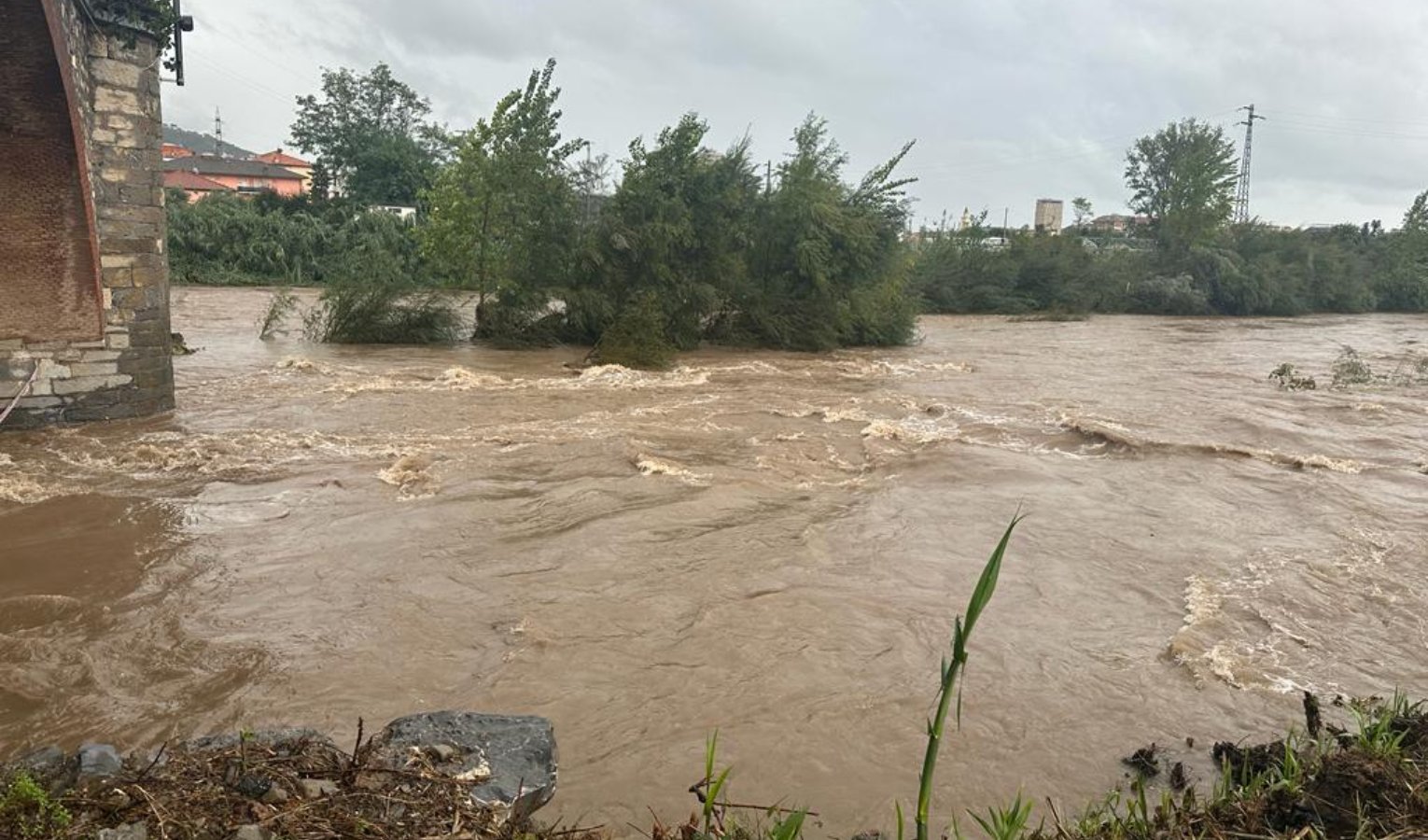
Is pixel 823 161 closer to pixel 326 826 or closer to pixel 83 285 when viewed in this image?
pixel 83 285

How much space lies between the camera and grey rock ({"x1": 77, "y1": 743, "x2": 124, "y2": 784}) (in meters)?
2.79

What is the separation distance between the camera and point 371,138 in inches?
2127

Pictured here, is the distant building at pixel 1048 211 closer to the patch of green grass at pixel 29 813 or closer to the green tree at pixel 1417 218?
the green tree at pixel 1417 218

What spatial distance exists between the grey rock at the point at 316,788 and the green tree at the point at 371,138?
51192 mm

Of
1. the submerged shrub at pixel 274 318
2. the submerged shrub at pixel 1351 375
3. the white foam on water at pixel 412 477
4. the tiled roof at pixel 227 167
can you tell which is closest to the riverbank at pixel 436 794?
the white foam on water at pixel 412 477

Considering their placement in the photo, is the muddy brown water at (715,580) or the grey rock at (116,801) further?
the muddy brown water at (715,580)

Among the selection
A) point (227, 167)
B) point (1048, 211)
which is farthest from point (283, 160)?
point (1048, 211)

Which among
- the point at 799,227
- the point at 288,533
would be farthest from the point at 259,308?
the point at 288,533

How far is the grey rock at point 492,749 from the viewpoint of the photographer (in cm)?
307

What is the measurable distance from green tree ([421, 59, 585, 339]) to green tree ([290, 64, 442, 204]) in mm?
32463

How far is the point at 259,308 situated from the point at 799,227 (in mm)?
16720

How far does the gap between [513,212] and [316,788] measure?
730 inches

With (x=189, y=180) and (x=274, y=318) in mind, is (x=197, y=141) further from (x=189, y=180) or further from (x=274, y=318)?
(x=274, y=318)

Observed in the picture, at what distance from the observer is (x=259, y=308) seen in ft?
90.9
